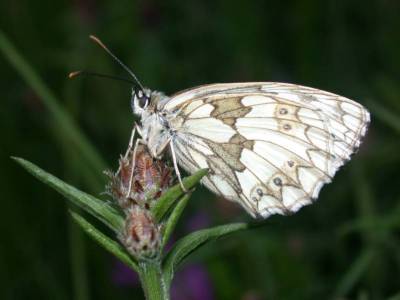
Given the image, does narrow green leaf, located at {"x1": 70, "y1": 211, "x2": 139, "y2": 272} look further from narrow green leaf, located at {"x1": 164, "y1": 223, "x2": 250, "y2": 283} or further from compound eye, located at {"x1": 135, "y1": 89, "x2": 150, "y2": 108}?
compound eye, located at {"x1": 135, "y1": 89, "x2": 150, "y2": 108}

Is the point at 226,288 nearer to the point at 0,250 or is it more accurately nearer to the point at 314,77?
the point at 0,250

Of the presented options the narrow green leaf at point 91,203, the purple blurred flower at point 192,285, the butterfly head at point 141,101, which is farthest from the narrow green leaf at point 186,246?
the purple blurred flower at point 192,285

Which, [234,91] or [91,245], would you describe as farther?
[91,245]

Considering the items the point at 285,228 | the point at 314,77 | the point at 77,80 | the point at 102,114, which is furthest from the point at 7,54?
the point at 314,77

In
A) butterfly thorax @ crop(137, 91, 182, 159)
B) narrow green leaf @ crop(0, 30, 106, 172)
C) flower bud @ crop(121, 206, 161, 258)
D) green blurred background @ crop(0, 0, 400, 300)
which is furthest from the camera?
green blurred background @ crop(0, 0, 400, 300)

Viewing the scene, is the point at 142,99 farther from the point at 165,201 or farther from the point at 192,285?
the point at 192,285

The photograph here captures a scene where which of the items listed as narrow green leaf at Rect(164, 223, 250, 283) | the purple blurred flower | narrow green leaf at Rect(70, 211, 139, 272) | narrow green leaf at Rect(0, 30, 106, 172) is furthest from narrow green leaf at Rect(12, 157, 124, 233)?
the purple blurred flower
